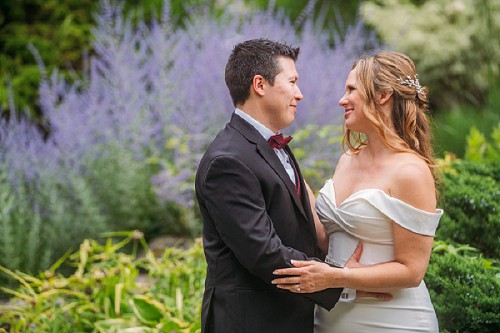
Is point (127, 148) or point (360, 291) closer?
point (360, 291)

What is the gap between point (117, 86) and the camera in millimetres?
6223

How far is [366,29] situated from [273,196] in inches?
374

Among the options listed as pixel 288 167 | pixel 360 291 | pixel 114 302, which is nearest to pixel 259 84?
pixel 288 167

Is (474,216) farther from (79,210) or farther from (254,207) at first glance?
(79,210)

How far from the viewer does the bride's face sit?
259 centimetres

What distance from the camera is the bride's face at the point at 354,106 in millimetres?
2588

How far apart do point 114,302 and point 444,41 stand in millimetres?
7749

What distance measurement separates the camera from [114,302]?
3900mm

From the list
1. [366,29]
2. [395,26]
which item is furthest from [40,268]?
[366,29]

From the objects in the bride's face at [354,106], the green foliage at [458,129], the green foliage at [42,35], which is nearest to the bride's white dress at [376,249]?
the bride's face at [354,106]

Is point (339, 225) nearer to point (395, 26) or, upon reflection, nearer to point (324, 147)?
point (324, 147)

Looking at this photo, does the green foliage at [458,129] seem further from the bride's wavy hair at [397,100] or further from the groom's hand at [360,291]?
the groom's hand at [360,291]

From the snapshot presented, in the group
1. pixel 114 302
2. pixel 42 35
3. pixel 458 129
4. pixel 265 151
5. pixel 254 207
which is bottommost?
pixel 114 302

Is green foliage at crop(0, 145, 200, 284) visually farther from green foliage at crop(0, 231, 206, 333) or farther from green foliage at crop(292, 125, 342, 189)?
green foliage at crop(292, 125, 342, 189)
